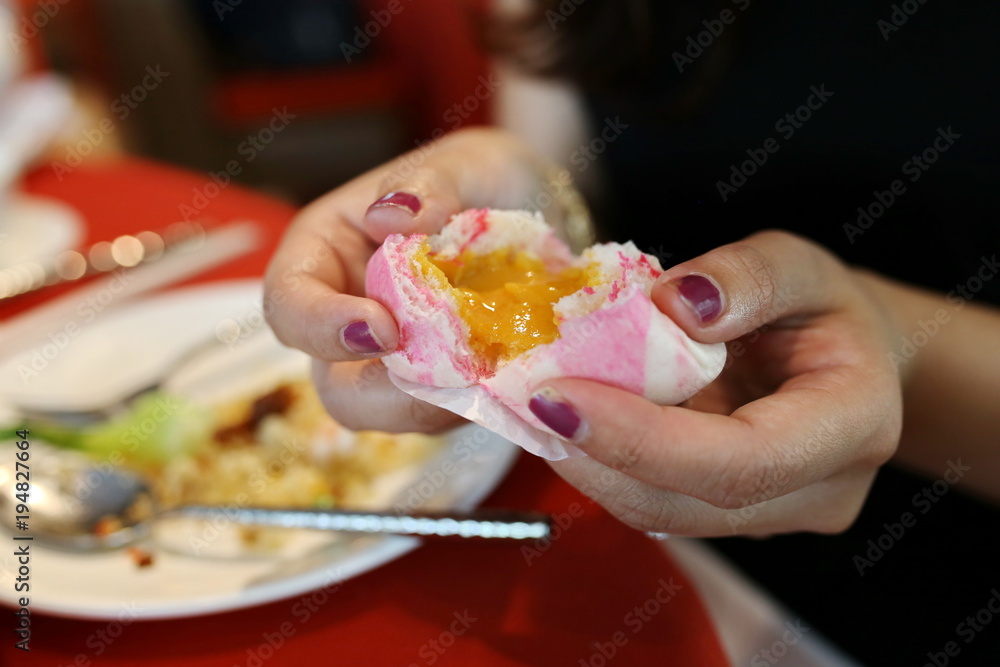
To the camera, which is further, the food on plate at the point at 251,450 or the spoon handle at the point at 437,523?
the food on plate at the point at 251,450

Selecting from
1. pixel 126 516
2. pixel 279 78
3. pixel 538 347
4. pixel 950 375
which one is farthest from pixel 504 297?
pixel 279 78

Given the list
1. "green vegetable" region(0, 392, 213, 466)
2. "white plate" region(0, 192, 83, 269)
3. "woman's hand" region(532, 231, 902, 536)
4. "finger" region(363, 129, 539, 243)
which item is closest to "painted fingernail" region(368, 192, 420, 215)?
"finger" region(363, 129, 539, 243)

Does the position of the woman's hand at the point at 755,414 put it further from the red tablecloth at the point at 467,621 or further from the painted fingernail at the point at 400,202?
the painted fingernail at the point at 400,202

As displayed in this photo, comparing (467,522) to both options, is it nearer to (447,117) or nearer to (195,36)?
(447,117)

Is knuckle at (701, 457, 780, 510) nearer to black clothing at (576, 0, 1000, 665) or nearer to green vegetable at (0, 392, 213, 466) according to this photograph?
black clothing at (576, 0, 1000, 665)

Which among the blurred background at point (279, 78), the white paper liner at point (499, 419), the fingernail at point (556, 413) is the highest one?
the fingernail at point (556, 413)

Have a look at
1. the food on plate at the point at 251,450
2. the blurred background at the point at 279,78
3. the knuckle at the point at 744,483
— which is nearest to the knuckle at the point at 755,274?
the knuckle at the point at 744,483

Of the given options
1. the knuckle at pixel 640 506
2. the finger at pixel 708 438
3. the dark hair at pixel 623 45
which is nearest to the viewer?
the finger at pixel 708 438
